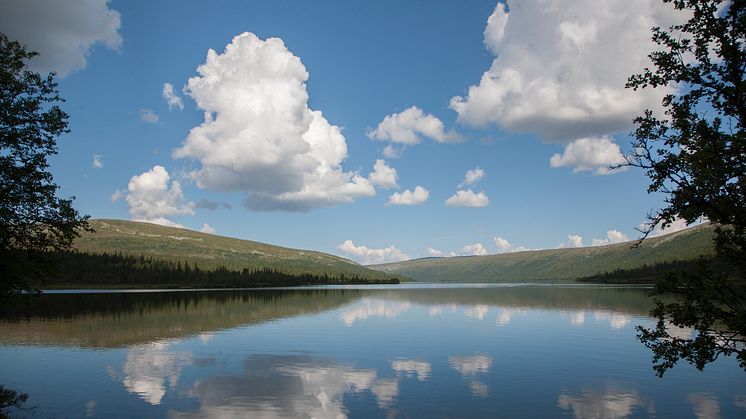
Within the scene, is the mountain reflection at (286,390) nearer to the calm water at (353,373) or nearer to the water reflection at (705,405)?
the calm water at (353,373)

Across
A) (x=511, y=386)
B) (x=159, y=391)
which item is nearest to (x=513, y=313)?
(x=511, y=386)

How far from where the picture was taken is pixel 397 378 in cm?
3341

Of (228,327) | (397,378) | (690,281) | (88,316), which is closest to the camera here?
(690,281)

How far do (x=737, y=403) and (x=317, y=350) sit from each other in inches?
1240

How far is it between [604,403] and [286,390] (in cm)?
1804

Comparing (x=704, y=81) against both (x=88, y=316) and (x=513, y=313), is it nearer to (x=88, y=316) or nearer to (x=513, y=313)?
(x=513, y=313)

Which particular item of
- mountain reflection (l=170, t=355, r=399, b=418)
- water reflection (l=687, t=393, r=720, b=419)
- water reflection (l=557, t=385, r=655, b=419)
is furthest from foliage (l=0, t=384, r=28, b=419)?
water reflection (l=687, t=393, r=720, b=419)

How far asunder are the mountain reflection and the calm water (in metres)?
0.08

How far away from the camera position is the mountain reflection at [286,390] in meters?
25.7

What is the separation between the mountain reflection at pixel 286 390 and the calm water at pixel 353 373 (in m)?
0.08

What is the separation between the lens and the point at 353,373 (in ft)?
116

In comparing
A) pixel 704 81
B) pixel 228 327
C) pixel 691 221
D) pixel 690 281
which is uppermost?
pixel 704 81

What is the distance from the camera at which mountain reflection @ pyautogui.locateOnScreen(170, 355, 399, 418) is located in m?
25.7

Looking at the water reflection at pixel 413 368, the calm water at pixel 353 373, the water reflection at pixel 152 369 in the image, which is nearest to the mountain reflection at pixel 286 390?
the calm water at pixel 353 373
